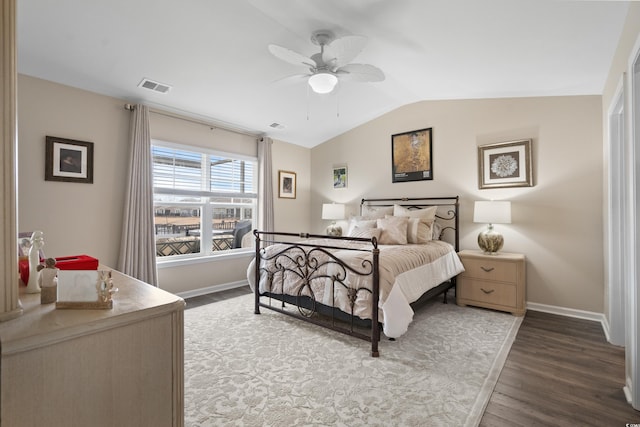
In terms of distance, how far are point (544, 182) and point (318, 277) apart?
2926 mm

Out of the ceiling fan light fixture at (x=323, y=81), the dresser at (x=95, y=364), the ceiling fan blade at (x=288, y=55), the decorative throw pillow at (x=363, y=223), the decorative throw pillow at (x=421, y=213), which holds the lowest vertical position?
the dresser at (x=95, y=364)

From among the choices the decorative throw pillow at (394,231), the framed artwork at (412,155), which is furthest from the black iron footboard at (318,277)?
the framed artwork at (412,155)

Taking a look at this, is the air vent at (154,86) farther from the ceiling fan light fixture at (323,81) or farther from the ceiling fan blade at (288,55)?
the ceiling fan light fixture at (323,81)

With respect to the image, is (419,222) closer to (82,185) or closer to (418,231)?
→ (418,231)

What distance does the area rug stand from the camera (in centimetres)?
185

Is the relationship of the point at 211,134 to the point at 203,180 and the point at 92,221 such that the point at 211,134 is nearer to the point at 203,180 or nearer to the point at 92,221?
the point at 203,180

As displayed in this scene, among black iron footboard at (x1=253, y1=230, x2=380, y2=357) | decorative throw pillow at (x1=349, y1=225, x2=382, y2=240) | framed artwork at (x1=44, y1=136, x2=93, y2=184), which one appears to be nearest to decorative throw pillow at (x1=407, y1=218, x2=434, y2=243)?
decorative throw pillow at (x1=349, y1=225, x2=382, y2=240)

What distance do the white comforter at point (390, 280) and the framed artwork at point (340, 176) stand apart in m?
2.29

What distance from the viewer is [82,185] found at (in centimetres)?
331

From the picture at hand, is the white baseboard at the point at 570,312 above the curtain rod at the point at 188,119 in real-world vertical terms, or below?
below

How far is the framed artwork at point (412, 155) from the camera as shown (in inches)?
179

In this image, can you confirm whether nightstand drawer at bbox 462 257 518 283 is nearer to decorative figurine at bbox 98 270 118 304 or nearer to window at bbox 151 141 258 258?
window at bbox 151 141 258 258

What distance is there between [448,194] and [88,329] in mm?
4329

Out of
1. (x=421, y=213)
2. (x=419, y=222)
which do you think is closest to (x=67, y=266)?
(x=419, y=222)
